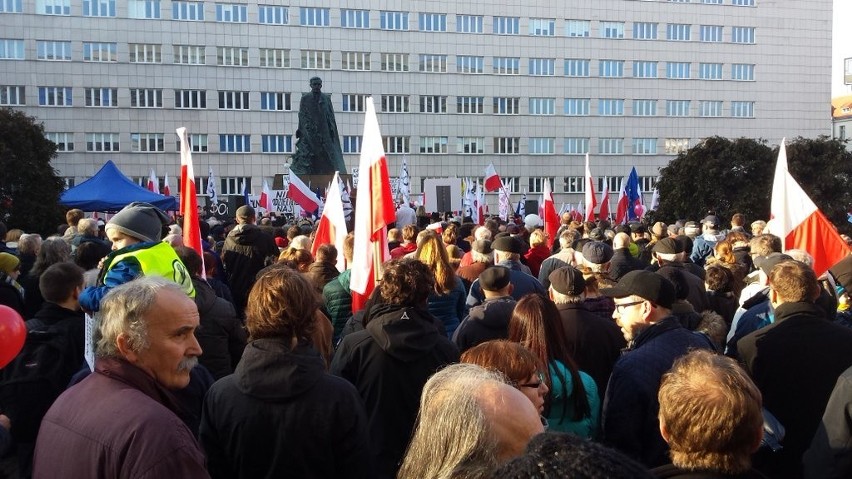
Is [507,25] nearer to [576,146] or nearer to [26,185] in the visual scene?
[576,146]

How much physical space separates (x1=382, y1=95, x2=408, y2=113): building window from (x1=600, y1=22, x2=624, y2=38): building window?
16.9 m

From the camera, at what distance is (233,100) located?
6353 cm

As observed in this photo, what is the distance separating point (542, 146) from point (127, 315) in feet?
222

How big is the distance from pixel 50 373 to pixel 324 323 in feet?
5.52

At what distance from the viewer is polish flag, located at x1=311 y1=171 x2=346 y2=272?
29.7ft

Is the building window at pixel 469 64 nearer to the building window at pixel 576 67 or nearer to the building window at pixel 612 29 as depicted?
the building window at pixel 576 67

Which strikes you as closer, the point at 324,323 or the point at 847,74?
the point at 324,323

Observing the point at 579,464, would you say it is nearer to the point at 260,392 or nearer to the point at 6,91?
the point at 260,392

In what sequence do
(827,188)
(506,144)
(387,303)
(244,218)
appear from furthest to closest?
(506,144), (827,188), (244,218), (387,303)

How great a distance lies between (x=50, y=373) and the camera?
528 centimetres

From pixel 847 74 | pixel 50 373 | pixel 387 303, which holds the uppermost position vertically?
pixel 847 74

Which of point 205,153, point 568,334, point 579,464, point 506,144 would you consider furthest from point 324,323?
point 506,144

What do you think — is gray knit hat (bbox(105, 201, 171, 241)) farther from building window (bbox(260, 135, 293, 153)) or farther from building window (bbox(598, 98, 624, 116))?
building window (bbox(598, 98, 624, 116))

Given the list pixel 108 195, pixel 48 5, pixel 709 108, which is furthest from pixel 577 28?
pixel 108 195
